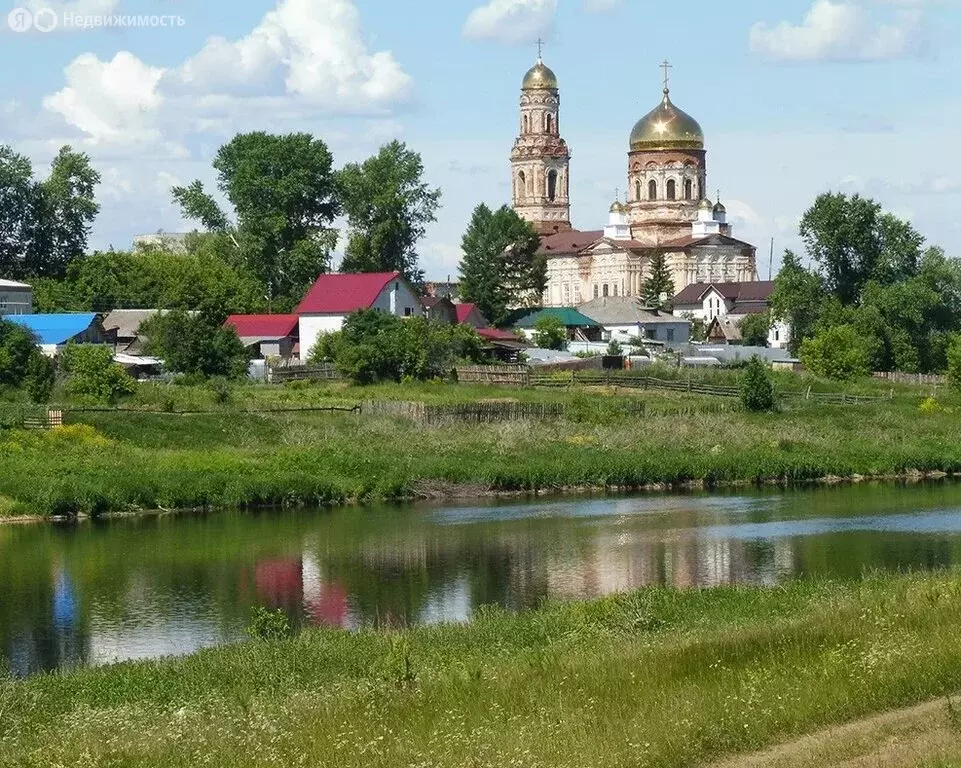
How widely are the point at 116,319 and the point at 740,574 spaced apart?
158ft

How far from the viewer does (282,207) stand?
87375 mm

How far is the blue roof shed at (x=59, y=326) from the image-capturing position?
66.6m

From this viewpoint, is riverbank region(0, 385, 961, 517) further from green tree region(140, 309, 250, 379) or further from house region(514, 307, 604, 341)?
house region(514, 307, 604, 341)

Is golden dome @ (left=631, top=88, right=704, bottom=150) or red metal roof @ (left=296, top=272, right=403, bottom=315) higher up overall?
golden dome @ (left=631, top=88, right=704, bottom=150)

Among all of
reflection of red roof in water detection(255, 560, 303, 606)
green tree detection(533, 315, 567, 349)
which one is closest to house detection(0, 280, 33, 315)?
green tree detection(533, 315, 567, 349)

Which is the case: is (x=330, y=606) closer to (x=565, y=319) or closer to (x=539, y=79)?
(x=565, y=319)

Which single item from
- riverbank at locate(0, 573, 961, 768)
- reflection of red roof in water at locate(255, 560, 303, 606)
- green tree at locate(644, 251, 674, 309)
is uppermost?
green tree at locate(644, 251, 674, 309)

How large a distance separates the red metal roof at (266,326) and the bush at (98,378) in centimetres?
2096

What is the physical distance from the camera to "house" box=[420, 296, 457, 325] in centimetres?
8131

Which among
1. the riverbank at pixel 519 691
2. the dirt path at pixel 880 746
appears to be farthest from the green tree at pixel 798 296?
the dirt path at pixel 880 746

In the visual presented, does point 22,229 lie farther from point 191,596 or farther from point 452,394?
point 191,596

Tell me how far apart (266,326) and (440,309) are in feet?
31.7

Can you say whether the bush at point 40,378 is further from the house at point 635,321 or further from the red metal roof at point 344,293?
the house at point 635,321

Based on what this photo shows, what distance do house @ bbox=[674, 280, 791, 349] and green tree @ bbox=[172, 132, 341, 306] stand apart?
27496 millimetres
